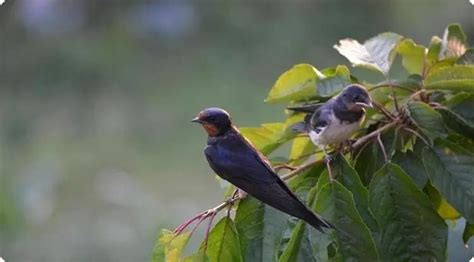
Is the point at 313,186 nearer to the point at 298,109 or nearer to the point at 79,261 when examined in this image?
the point at 298,109

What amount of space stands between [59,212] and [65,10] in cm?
213

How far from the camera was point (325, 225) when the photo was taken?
105cm

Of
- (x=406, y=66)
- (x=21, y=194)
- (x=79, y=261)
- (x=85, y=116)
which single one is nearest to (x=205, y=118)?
(x=406, y=66)

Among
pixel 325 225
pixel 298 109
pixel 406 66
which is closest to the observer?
pixel 325 225

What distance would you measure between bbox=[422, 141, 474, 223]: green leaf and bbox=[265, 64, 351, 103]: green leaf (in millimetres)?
148

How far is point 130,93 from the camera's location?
576cm

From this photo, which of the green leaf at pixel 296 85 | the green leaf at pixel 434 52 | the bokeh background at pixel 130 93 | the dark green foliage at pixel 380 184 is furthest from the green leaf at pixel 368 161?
the bokeh background at pixel 130 93

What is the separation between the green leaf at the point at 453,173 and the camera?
1.14 m

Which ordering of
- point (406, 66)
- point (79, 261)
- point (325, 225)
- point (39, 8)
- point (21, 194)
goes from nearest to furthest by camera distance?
1. point (325, 225)
2. point (406, 66)
3. point (79, 261)
4. point (21, 194)
5. point (39, 8)

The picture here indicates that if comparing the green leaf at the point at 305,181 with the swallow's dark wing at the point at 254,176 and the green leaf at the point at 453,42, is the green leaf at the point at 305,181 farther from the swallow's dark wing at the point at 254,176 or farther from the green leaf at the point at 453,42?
the green leaf at the point at 453,42

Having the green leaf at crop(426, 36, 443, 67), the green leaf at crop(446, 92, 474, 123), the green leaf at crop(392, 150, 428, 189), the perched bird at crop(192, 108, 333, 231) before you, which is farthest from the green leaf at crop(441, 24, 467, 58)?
the perched bird at crop(192, 108, 333, 231)

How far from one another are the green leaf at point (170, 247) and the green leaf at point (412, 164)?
0.85 ft

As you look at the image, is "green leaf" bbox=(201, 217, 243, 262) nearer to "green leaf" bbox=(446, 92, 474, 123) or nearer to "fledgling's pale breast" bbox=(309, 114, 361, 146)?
"fledgling's pale breast" bbox=(309, 114, 361, 146)

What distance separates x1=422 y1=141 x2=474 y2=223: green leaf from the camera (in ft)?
3.75
